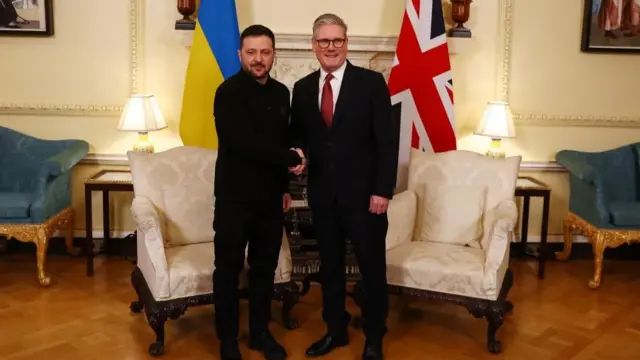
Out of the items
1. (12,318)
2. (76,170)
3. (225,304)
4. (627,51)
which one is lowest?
(12,318)

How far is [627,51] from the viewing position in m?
4.95

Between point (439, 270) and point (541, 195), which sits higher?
point (541, 195)

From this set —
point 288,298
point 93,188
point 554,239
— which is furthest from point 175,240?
point 554,239

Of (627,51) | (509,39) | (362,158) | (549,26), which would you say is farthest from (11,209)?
(627,51)

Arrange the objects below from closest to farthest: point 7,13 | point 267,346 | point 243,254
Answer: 1. point 243,254
2. point 267,346
3. point 7,13

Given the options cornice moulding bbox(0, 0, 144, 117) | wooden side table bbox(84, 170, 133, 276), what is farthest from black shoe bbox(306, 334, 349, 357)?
cornice moulding bbox(0, 0, 144, 117)

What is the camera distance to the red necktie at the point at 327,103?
3080 millimetres

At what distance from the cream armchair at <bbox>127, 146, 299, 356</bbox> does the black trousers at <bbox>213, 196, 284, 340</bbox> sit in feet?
0.69

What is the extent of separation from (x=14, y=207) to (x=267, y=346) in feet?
6.25

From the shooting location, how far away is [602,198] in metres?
4.41

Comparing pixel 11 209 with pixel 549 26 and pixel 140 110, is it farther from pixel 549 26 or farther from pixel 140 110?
pixel 549 26

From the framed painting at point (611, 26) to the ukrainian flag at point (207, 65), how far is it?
240 cm

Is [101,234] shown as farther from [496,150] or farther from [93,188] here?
[496,150]

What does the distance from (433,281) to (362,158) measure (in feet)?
2.62
